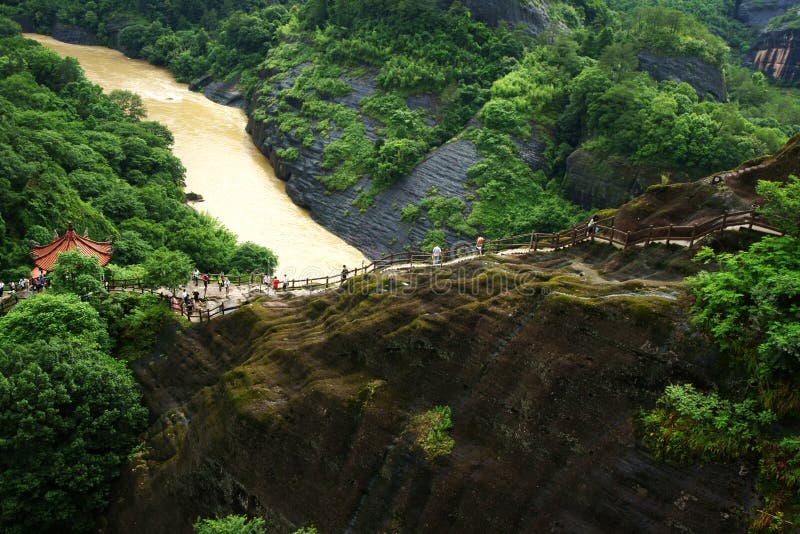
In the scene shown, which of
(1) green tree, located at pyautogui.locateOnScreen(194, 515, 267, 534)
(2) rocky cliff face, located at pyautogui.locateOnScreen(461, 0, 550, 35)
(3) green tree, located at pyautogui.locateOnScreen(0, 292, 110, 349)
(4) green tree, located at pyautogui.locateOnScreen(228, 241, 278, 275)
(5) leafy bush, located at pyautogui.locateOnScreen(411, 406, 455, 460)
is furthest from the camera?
(2) rocky cliff face, located at pyautogui.locateOnScreen(461, 0, 550, 35)

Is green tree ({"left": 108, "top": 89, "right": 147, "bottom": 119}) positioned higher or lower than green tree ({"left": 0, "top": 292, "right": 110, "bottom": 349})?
higher

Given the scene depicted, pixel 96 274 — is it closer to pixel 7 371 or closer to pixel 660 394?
pixel 7 371

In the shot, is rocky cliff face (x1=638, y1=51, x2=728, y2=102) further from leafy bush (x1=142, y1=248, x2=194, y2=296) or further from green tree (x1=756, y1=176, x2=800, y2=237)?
leafy bush (x1=142, y1=248, x2=194, y2=296)

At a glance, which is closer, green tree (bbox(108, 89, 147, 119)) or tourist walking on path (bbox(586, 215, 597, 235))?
tourist walking on path (bbox(586, 215, 597, 235))

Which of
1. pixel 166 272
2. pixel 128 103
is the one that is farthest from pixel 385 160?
pixel 128 103

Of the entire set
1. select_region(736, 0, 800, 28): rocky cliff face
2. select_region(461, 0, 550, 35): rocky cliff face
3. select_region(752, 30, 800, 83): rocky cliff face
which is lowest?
select_region(461, 0, 550, 35): rocky cliff face

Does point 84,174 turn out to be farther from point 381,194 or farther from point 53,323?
point 53,323

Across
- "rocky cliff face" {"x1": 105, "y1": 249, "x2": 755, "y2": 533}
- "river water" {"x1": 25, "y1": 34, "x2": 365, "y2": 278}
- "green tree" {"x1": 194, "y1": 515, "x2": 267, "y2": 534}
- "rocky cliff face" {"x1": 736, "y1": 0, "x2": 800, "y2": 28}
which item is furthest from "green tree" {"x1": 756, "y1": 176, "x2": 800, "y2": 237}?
"rocky cliff face" {"x1": 736, "y1": 0, "x2": 800, "y2": 28}
